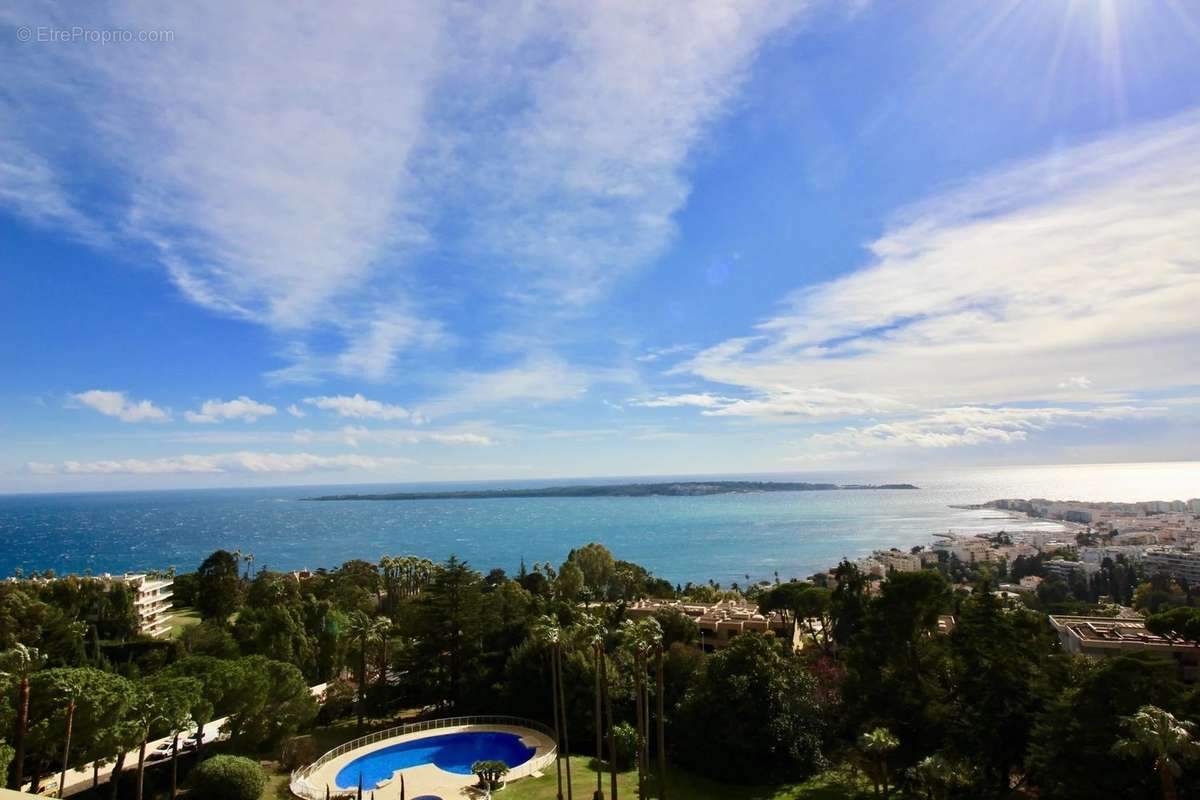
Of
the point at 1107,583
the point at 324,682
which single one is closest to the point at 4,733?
the point at 324,682

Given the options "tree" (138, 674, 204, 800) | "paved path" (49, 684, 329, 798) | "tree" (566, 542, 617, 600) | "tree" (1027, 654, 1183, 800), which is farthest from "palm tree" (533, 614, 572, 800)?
"tree" (566, 542, 617, 600)

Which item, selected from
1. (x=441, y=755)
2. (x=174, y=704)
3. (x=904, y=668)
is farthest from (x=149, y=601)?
(x=904, y=668)

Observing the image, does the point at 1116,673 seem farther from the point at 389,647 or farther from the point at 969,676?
the point at 389,647

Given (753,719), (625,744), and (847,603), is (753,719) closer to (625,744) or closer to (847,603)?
(625,744)

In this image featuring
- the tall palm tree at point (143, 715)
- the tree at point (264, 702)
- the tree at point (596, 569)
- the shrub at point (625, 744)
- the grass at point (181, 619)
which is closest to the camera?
the tall palm tree at point (143, 715)

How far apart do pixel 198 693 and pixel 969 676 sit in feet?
104

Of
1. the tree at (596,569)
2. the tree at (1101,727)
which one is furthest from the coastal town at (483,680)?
the tree at (596,569)

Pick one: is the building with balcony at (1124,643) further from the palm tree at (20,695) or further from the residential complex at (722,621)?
the palm tree at (20,695)

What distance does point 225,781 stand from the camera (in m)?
25.2

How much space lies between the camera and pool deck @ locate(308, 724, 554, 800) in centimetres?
2738

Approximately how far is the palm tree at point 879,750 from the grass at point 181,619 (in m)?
61.4

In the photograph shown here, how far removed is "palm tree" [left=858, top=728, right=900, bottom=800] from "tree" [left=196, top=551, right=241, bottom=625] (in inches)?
2264

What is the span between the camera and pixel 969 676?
26625 mm

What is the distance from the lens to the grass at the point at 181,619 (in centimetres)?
6450
